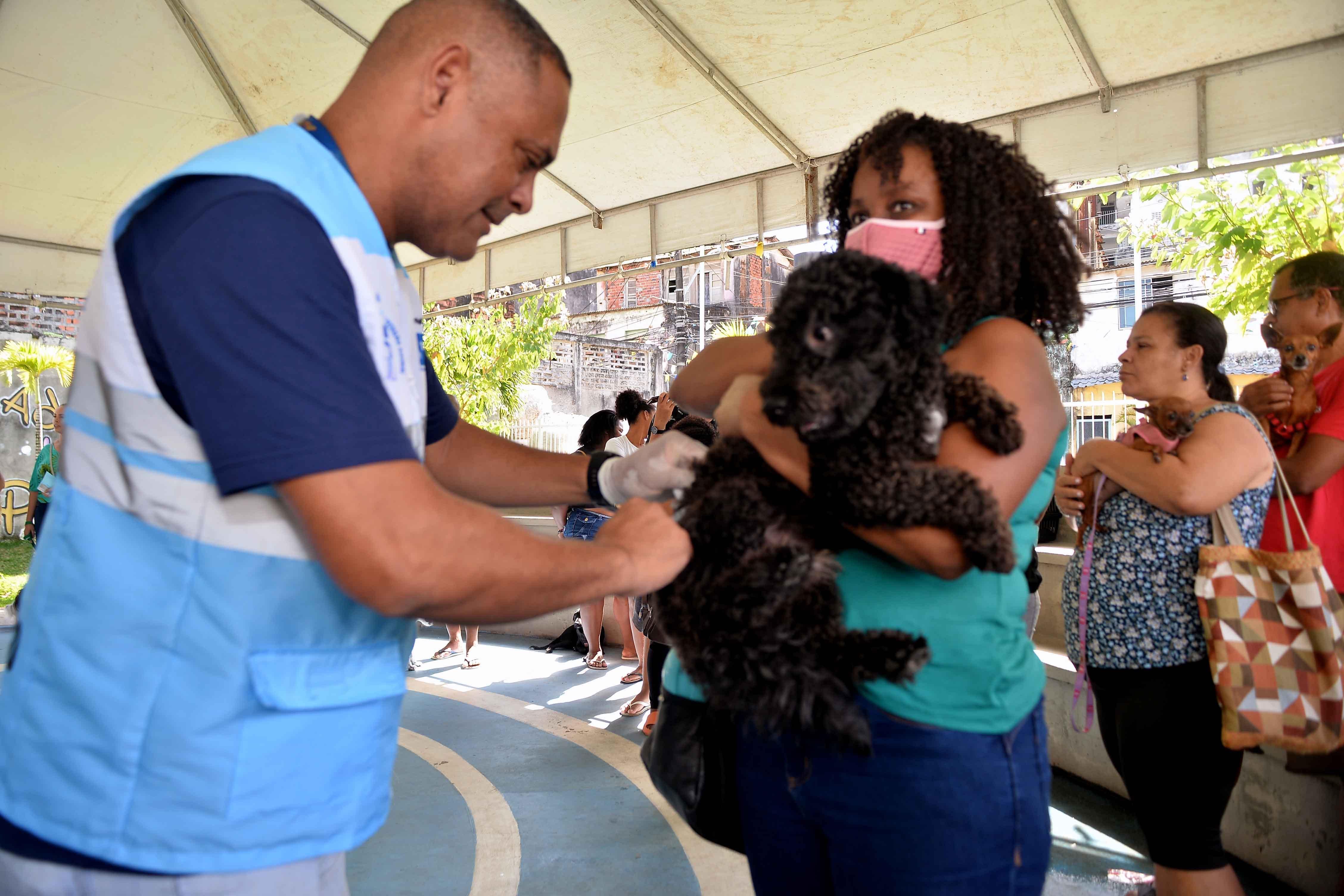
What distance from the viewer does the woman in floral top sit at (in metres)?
2.36

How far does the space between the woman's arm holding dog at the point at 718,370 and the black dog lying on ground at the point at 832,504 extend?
23 cm

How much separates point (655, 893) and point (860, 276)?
286 cm

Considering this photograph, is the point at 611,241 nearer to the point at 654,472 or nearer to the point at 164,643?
the point at 654,472

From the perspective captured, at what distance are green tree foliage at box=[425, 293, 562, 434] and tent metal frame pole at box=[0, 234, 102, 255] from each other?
838 centimetres

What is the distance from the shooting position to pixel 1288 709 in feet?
7.72

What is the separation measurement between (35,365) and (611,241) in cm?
1153

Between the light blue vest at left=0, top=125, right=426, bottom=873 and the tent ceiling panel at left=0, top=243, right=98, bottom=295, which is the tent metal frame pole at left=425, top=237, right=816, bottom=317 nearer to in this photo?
the tent ceiling panel at left=0, top=243, right=98, bottom=295

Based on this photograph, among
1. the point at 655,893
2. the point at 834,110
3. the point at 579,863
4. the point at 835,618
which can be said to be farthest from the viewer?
the point at 834,110

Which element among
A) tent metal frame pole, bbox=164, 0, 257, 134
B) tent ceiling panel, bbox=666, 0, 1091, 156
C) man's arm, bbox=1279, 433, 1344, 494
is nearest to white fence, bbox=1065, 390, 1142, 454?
tent ceiling panel, bbox=666, 0, 1091, 156

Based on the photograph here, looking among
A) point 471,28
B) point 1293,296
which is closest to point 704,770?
point 471,28

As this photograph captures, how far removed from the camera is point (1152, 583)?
2529mm

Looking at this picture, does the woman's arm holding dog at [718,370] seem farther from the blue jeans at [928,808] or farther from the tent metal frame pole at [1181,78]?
the tent metal frame pole at [1181,78]

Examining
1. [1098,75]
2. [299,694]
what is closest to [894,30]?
[1098,75]

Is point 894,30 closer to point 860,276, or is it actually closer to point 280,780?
point 860,276
